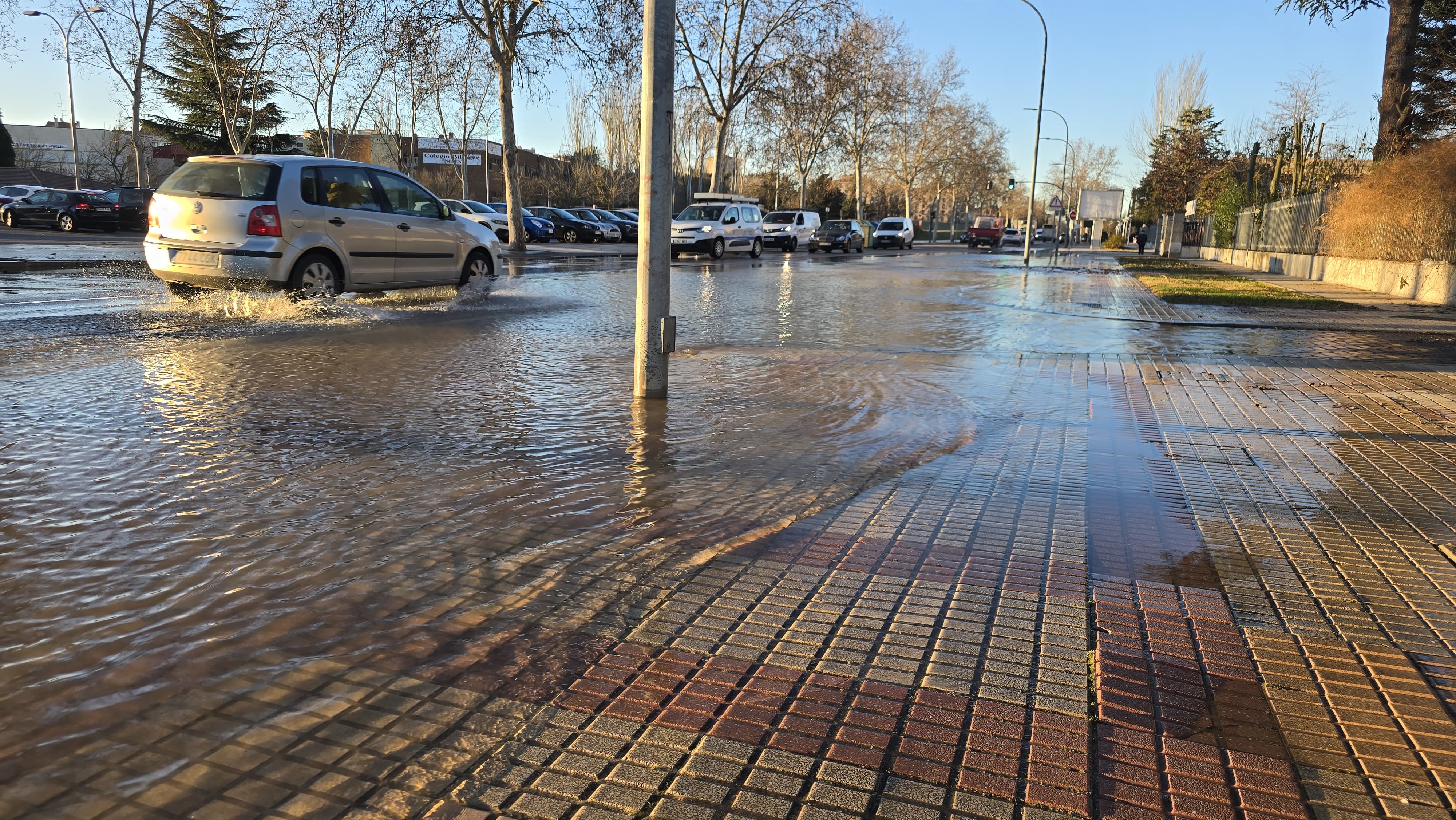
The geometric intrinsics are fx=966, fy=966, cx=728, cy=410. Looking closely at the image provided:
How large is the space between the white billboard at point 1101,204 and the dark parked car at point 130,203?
46621 mm

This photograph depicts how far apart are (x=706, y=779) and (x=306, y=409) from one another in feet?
15.7

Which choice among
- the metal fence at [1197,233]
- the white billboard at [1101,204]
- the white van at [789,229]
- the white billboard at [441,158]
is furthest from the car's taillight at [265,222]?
the white billboard at [441,158]

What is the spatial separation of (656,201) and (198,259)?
6.41 metres

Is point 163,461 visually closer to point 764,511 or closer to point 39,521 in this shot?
point 39,521

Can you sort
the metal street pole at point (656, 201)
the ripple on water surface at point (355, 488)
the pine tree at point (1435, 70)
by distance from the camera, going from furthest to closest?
the pine tree at point (1435, 70)
the metal street pole at point (656, 201)
the ripple on water surface at point (355, 488)

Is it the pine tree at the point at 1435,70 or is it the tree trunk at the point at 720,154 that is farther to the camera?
the tree trunk at the point at 720,154

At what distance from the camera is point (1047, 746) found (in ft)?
7.98

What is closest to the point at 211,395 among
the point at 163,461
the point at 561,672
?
the point at 163,461

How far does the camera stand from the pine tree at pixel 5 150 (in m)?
53.6

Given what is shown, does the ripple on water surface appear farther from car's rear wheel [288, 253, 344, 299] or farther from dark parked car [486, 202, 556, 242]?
dark parked car [486, 202, 556, 242]

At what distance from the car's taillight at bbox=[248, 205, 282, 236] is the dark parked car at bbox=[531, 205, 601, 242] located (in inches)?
1358

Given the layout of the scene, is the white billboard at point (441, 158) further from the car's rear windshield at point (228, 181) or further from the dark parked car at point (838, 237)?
the car's rear windshield at point (228, 181)

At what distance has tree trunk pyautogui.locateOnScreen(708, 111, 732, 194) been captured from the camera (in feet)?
143

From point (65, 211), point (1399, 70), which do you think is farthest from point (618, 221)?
point (1399, 70)
